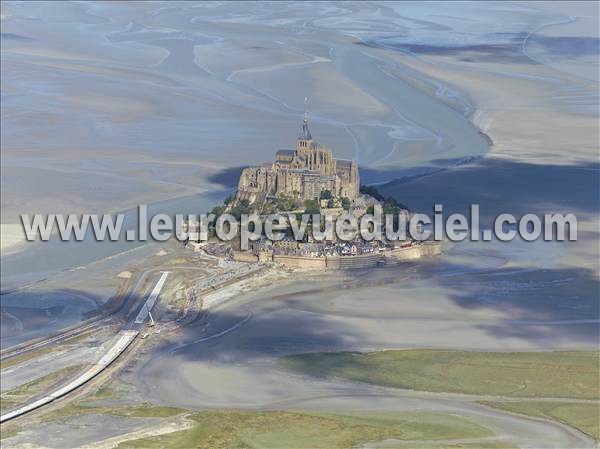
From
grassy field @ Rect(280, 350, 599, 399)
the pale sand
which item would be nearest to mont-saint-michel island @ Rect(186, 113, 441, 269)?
the pale sand

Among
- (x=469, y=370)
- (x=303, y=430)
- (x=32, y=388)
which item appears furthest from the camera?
(x=469, y=370)

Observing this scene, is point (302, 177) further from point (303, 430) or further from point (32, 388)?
point (303, 430)

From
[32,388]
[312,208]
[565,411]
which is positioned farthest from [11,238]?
[565,411]

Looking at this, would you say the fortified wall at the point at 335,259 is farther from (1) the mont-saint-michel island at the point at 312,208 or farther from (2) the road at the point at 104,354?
(2) the road at the point at 104,354

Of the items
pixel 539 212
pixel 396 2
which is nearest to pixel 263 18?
pixel 396 2

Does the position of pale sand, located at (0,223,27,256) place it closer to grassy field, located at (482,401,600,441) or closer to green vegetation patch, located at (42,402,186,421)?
green vegetation patch, located at (42,402,186,421)

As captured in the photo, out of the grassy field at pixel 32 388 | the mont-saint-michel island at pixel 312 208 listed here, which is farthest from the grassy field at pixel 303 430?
the mont-saint-michel island at pixel 312 208

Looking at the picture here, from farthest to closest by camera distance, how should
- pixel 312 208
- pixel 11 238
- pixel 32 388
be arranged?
pixel 312 208 → pixel 11 238 → pixel 32 388
